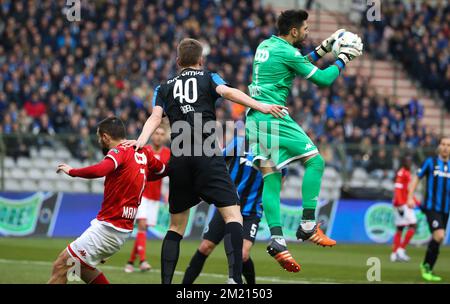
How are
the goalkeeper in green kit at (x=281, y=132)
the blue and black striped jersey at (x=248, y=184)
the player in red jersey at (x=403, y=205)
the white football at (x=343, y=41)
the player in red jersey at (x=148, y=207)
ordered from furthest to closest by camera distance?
the player in red jersey at (x=403, y=205) < the player in red jersey at (x=148, y=207) < the blue and black striped jersey at (x=248, y=184) < the white football at (x=343, y=41) < the goalkeeper in green kit at (x=281, y=132)

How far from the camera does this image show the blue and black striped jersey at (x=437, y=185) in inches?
623

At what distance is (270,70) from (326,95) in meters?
17.7

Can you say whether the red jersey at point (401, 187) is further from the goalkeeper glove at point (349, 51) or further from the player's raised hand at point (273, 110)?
the player's raised hand at point (273, 110)

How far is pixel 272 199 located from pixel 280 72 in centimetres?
134

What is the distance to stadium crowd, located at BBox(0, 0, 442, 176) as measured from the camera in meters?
22.8

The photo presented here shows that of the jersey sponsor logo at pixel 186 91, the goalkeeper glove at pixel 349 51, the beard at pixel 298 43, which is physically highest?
the beard at pixel 298 43

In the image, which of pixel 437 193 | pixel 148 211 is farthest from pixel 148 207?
pixel 437 193

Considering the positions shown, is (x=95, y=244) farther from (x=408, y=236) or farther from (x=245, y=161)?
(x=408, y=236)

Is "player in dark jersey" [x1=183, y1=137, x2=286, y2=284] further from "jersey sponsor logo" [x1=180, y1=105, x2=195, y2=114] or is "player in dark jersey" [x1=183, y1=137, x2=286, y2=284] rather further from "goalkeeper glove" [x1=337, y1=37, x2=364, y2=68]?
"goalkeeper glove" [x1=337, y1=37, x2=364, y2=68]

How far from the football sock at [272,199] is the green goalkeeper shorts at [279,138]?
0.17m

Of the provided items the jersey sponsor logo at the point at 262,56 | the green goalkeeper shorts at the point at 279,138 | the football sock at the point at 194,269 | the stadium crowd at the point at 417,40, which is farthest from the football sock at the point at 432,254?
the stadium crowd at the point at 417,40

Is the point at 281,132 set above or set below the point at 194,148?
above

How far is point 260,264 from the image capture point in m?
16.1

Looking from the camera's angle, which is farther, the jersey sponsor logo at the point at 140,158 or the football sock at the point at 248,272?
the football sock at the point at 248,272
